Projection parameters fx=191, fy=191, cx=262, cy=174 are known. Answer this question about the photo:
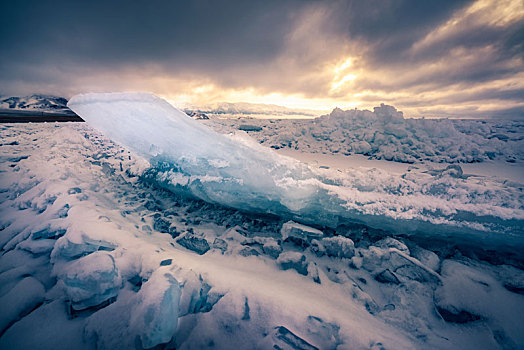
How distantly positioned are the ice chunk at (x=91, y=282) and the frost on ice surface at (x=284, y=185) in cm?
97

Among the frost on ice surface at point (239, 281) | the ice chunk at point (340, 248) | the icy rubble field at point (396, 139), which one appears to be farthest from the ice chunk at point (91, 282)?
the icy rubble field at point (396, 139)

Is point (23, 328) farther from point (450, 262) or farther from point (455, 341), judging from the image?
point (450, 262)

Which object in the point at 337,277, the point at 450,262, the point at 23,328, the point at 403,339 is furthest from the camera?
the point at 450,262

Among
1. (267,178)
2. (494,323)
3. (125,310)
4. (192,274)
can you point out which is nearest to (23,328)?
(125,310)

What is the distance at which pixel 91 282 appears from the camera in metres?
0.73

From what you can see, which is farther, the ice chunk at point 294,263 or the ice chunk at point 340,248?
the ice chunk at point 340,248

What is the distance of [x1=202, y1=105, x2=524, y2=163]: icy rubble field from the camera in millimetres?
3799

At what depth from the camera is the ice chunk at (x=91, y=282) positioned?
0.71 m

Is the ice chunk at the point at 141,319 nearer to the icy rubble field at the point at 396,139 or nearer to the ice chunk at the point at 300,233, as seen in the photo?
the ice chunk at the point at 300,233

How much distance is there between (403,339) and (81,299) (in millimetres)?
1235

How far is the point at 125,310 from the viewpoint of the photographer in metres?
0.70

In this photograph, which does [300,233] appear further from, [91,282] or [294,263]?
[91,282]

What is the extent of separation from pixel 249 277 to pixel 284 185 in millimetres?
826

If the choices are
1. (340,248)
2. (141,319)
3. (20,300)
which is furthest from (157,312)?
(340,248)
